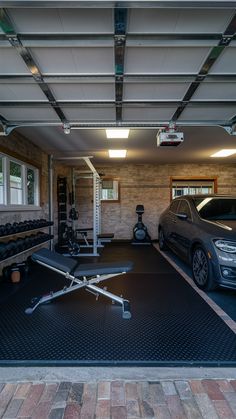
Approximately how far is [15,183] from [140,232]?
14.6 ft

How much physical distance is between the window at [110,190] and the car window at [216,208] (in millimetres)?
4771

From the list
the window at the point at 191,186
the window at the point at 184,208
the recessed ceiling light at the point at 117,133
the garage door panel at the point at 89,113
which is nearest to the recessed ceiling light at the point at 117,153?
the recessed ceiling light at the point at 117,133

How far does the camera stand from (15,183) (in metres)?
5.29

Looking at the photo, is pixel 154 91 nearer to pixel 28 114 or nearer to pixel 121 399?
pixel 28 114

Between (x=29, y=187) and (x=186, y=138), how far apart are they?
3.57 metres

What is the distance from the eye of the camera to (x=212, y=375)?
1.97 m

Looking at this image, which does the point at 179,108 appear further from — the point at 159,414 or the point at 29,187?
the point at 29,187

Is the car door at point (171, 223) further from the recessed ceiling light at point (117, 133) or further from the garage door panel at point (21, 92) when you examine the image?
the garage door panel at point (21, 92)

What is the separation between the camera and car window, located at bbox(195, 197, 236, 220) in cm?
444

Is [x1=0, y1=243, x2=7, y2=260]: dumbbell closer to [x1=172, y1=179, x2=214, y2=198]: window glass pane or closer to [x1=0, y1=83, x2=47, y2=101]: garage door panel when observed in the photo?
[x1=0, y1=83, x2=47, y2=101]: garage door panel

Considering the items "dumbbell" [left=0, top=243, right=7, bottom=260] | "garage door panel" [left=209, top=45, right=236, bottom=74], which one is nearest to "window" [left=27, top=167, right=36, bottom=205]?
"dumbbell" [left=0, top=243, right=7, bottom=260]

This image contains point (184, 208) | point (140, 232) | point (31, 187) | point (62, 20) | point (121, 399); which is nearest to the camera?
point (121, 399)

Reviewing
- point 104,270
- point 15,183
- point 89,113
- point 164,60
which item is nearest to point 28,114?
point 89,113

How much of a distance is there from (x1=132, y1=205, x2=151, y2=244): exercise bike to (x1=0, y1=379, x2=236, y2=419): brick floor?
22.0ft
